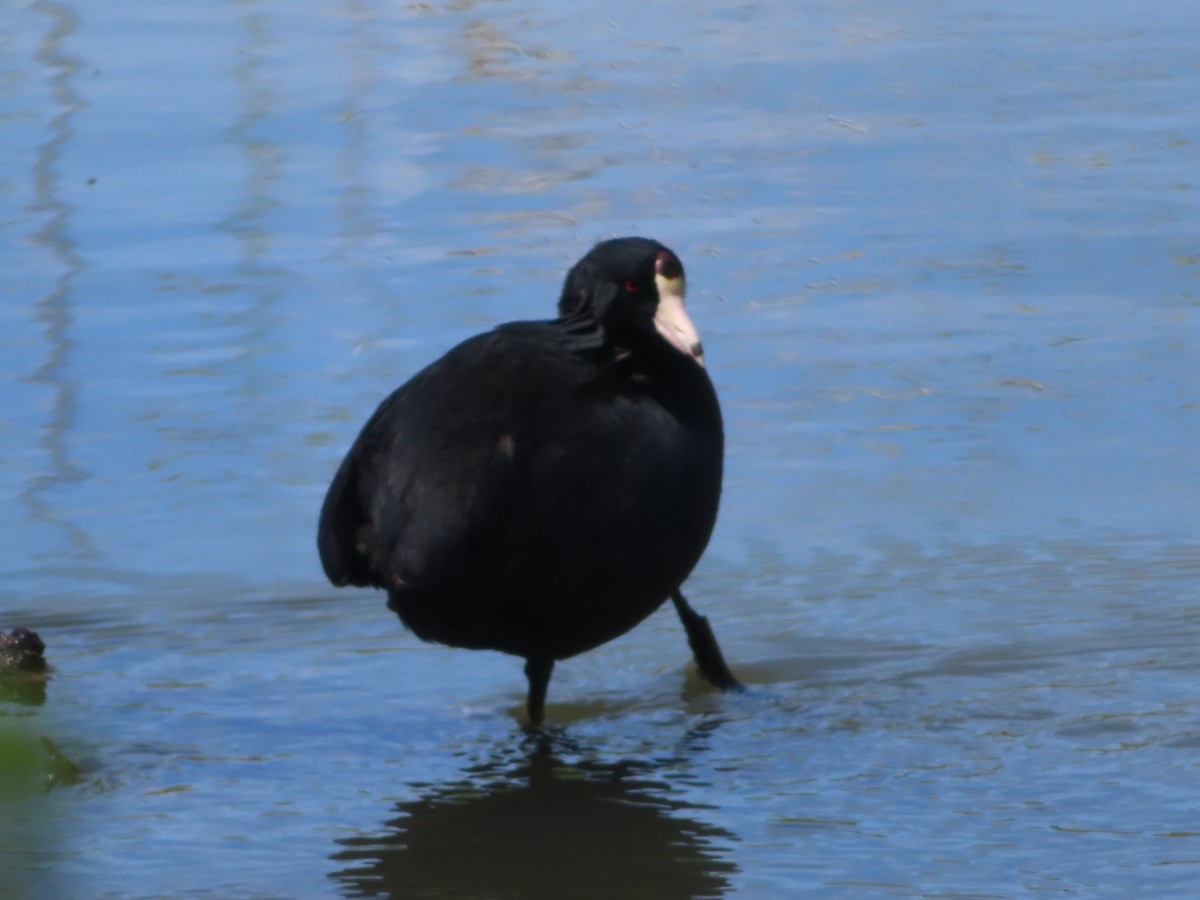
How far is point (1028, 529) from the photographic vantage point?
5.01 metres

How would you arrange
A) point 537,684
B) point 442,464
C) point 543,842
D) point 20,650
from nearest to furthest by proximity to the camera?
point 543,842 < point 442,464 < point 537,684 < point 20,650

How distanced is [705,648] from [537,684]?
0.45 meters

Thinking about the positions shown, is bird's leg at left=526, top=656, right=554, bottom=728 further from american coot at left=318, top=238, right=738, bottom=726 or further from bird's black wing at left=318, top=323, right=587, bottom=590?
bird's black wing at left=318, top=323, right=587, bottom=590

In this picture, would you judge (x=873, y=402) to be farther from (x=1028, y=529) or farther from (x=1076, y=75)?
(x=1076, y=75)

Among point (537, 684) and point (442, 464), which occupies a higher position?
Answer: point (442, 464)

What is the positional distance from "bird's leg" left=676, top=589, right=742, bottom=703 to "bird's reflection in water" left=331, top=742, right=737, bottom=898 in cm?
43

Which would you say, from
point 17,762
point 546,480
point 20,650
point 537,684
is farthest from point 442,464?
point 17,762

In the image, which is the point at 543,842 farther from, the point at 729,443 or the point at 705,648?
the point at 729,443

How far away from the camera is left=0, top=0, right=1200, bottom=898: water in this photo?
11.0 ft

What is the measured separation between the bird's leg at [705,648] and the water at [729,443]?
0.04m

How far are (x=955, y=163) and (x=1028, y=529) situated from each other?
11.8ft

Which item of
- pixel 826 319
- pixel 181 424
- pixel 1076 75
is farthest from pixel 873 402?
pixel 1076 75

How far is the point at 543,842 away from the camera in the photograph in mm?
3346

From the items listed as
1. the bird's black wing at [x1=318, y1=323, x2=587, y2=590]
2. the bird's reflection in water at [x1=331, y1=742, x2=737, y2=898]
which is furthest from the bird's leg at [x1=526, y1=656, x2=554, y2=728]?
the bird's black wing at [x1=318, y1=323, x2=587, y2=590]
